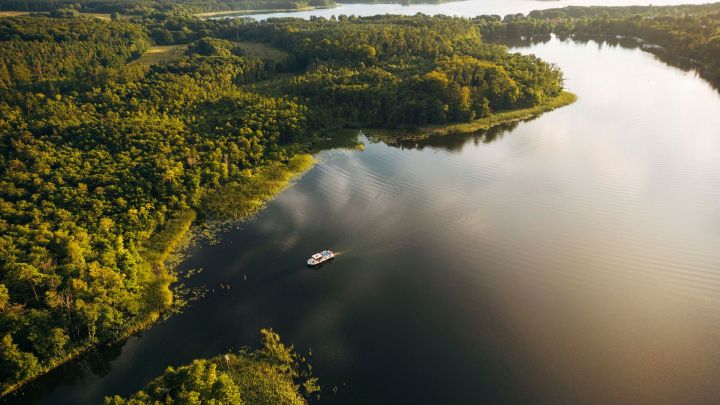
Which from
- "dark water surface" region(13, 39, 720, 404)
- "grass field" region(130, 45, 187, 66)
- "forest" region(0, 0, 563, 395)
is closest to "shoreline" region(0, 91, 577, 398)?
"forest" region(0, 0, 563, 395)

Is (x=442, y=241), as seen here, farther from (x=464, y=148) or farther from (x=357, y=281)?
(x=464, y=148)

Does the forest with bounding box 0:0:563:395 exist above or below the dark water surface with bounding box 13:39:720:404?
above

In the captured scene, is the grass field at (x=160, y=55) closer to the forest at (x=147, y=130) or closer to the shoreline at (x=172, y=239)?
the forest at (x=147, y=130)

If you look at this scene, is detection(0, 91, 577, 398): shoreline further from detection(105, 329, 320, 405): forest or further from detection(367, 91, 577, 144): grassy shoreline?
detection(105, 329, 320, 405): forest

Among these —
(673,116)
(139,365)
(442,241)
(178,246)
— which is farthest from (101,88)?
(673,116)

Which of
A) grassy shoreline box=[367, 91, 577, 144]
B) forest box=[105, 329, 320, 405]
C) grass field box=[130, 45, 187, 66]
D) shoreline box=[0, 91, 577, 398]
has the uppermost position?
grass field box=[130, 45, 187, 66]

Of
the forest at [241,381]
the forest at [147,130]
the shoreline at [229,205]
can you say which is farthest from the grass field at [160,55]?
the forest at [241,381]

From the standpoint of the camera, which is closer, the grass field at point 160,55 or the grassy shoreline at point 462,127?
the grassy shoreline at point 462,127
